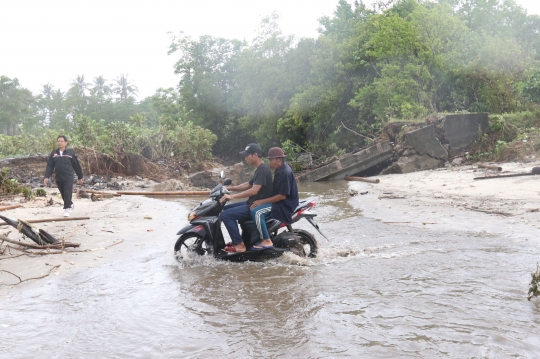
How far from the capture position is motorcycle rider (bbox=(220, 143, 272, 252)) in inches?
259

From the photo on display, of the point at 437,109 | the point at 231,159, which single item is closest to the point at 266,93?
the point at 231,159

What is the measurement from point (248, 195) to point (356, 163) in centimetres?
1567

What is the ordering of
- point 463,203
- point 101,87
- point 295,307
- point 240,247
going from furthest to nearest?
point 101,87
point 463,203
point 240,247
point 295,307

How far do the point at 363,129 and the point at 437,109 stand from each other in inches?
182

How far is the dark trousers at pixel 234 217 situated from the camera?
6.66m

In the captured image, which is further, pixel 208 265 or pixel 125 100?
pixel 125 100

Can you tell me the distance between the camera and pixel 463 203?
34.7 feet

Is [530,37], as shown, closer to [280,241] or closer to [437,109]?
[437,109]

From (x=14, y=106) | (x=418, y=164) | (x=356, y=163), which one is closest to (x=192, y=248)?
(x=418, y=164)

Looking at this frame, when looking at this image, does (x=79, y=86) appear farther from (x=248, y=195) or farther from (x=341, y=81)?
(x=248, y=195)

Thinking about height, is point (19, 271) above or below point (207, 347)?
above

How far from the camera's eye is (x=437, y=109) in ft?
84.8

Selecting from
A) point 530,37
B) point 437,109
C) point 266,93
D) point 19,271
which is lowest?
point 19,271

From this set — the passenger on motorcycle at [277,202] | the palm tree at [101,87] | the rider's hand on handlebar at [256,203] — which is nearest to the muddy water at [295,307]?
the passenger on motorcycle at [277,202]
